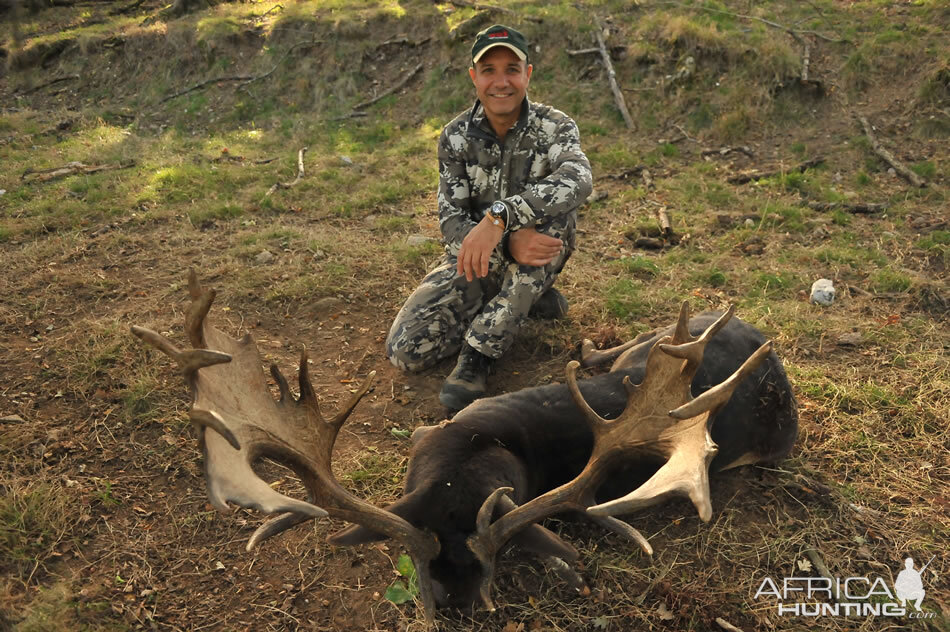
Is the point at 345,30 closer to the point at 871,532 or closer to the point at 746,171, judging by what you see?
the point at 746,171

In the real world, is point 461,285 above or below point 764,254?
above

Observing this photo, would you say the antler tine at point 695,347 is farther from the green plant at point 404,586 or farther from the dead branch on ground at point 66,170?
the dead branch on ground at point 66,170

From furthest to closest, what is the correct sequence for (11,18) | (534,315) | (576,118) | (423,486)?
(11,18), (576,118), (534,315), (423,486)

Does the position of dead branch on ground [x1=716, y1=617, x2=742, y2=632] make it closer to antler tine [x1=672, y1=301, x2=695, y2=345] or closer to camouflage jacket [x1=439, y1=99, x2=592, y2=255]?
antler tine [x1=672, y1=301, x2=695, y2=345]

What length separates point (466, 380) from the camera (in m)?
4.22

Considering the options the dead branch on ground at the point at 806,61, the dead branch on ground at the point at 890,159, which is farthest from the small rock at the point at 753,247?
the dead branch on ground at the point at 806,61

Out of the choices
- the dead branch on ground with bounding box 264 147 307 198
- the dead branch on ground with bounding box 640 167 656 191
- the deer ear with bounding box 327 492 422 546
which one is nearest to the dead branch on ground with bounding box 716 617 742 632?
the deer ear with bounding box 327 492 422 546

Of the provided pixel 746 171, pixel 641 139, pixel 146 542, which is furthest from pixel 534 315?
pixel 641 139

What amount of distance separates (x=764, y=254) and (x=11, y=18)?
19.4m

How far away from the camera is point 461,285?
15.2 feet

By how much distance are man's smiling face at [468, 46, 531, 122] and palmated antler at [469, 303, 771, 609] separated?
2.02 meters

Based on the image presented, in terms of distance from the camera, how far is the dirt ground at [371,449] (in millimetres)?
2980

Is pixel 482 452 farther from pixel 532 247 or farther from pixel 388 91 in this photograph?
pixel 388 91

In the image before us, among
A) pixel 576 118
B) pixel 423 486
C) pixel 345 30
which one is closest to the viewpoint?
pixel 423 486
